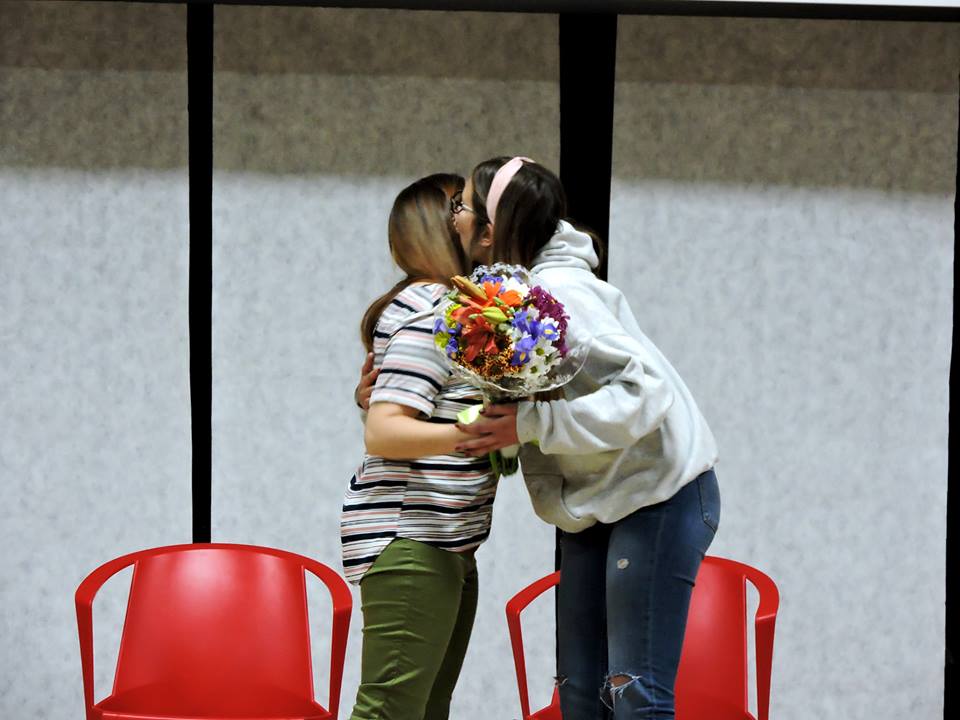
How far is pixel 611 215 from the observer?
301cm

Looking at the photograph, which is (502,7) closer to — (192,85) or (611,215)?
(611,215)

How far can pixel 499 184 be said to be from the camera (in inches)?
71.2

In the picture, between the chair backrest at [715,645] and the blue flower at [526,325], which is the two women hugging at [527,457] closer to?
the blue flower at [526,325]

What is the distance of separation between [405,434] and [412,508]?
17 centimetres

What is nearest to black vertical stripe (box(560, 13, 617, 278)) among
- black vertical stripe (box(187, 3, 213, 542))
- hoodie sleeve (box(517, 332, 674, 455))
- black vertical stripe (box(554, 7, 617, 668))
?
black vertical stripe (box(554, 7, 617, 668))

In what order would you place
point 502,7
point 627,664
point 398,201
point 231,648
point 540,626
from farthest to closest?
point 540,626 → point 502,7 → point 231,648 → point 398,201 → point 627,664

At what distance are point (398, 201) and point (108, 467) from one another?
59.9 inches

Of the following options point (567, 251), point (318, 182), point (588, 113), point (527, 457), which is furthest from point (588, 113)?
point (527, 457)

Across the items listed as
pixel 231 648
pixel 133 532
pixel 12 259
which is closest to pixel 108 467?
pixel 133 532

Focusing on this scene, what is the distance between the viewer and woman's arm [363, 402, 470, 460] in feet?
5.80

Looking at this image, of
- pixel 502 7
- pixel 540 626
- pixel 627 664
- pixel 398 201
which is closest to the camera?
pixel 627 664

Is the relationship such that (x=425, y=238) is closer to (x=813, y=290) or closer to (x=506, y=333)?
(x=506, y=333)

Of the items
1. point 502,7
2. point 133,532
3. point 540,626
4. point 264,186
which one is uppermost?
point 502,7

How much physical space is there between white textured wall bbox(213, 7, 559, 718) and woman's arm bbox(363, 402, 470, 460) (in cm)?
122
